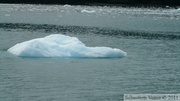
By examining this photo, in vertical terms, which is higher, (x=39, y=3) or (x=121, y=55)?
(x=121, y=55)

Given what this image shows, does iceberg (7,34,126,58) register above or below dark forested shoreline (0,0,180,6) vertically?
above

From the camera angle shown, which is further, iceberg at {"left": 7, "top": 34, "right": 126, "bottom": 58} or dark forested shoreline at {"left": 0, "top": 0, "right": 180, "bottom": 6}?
dark forested shoreline at {"left": 0, "top": 0, "right": 180, "bottom": 6}

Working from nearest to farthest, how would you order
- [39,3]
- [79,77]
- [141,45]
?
[79,77] < [141,45] < [39,3]

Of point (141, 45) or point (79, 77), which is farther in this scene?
point (141, 45)

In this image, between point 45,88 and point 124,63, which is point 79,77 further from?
point 124,63

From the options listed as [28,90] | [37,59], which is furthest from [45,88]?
[37,59]

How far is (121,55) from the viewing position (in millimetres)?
33406

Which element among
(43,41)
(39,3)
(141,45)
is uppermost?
(43,41)

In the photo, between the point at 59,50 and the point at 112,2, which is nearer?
the point at 59,50

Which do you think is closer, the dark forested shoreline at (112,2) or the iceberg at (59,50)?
the iceberg at (59,50)

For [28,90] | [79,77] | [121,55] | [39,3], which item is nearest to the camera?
[28,90]

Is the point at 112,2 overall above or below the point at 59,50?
below

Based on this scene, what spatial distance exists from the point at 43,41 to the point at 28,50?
1189 millimetres

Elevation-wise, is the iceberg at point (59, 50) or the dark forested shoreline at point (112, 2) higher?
the iceberg at point (59, 50)
